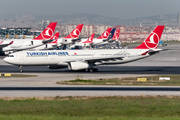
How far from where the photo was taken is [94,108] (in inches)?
828

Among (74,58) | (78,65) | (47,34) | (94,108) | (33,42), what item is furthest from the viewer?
(47,34)

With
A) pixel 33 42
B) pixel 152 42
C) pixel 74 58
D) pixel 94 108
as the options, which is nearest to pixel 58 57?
pixel 74 58

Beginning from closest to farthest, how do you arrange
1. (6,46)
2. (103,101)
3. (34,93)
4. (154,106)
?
1. (154,106)
2. (103,101)
3. (34,93)
4. (6,46)

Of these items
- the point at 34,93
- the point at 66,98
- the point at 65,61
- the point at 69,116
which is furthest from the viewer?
the point at 65,61

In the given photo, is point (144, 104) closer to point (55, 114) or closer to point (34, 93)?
point (55, 114)

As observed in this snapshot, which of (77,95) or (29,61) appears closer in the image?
(77,95)

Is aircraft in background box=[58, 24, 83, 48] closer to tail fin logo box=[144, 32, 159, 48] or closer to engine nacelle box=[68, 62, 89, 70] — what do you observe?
tail fin logo box=[144, 32, 159, 48]

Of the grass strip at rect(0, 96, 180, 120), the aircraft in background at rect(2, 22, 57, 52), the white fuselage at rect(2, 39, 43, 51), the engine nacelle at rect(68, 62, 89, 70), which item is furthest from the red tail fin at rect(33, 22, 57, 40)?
the grass strip at rect(0, 96, 180, 120)

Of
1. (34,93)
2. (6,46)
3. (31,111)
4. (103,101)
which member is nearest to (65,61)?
(34,93)

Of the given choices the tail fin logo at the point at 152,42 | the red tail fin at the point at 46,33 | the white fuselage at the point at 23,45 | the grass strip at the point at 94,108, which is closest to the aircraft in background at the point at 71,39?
the red tail fin at the point at 46,33

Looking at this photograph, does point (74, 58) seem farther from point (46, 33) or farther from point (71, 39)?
point (71, 39)

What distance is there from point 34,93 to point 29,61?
2434 centimetres

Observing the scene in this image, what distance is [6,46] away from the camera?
9688cm

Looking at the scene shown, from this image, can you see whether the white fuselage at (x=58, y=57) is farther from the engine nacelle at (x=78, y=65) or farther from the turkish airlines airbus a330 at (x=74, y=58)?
the engine nacelle at (x=78, y=65)
